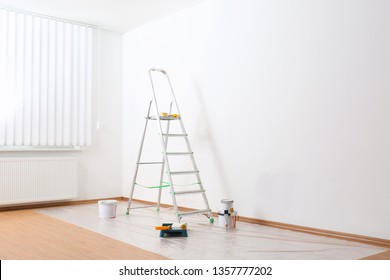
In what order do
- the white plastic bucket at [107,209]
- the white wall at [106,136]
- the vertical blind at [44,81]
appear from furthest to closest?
1. the white wall at [106,136]
2. the vertical blind at [44,81]
3. the white plastic bucket at [107,209]

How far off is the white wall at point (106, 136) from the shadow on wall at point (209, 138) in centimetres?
166

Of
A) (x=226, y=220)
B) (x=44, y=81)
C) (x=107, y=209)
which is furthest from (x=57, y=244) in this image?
(x=44, y=81)

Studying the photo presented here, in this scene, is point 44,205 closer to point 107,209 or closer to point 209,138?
point 107,209

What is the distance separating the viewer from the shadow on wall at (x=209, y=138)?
13.9 ft

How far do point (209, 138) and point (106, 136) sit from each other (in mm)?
1869


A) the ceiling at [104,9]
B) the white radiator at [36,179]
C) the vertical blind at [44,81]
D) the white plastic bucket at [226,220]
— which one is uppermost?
the ceiling at [104,9]

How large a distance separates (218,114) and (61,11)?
2.37m

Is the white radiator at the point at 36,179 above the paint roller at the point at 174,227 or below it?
above

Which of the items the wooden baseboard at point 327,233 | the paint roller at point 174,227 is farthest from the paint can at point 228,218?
the paint roller at point 174,227

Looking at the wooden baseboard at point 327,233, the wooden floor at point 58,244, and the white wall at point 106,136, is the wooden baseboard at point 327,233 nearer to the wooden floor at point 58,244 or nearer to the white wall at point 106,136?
the wooden floor at point 58,244

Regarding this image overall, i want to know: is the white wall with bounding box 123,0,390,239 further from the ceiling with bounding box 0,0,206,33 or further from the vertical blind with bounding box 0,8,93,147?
the vertical blind with bounding box 0,8,93,147

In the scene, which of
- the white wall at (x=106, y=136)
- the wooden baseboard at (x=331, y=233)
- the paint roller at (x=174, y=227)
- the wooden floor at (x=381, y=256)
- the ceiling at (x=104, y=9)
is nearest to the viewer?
the wooden floor at (x=381, y=256)

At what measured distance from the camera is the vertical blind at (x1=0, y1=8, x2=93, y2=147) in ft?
15.4

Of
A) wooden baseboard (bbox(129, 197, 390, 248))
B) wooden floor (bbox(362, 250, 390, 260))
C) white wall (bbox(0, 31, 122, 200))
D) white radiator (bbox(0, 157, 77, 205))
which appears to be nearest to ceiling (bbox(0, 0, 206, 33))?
white wall (bbox(0, 31, 122, 200))
